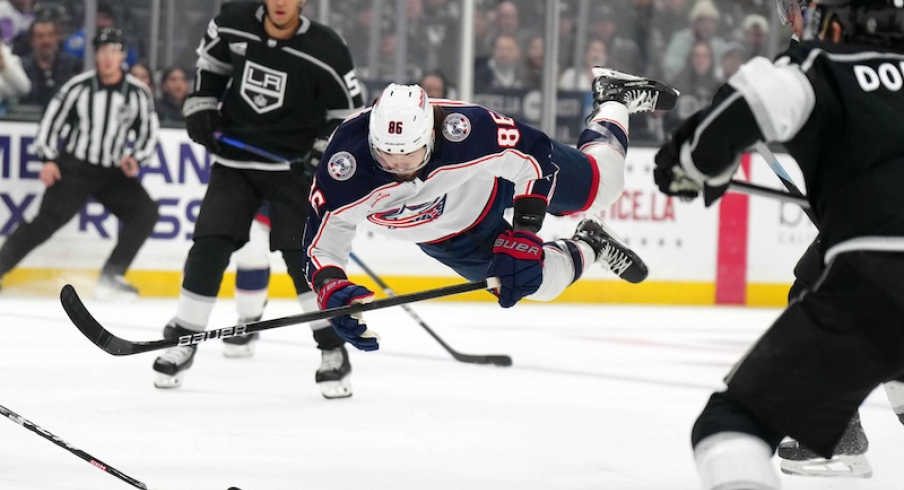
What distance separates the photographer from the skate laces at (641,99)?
3.65m

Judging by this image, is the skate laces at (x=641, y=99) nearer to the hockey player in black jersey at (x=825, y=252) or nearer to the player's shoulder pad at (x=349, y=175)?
the player's shoulder pad at (x=349, y=175)

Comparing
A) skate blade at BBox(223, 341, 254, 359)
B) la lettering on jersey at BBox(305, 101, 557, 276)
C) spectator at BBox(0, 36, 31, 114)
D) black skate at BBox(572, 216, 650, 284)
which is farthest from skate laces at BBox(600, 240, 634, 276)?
spectator at BBox(0, 36, 31, 114)

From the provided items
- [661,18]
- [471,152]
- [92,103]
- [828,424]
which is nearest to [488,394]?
[471,152]

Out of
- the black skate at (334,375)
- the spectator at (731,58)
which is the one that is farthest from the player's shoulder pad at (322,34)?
the spectator at (731,58)

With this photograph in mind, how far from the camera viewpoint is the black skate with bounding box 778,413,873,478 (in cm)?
291

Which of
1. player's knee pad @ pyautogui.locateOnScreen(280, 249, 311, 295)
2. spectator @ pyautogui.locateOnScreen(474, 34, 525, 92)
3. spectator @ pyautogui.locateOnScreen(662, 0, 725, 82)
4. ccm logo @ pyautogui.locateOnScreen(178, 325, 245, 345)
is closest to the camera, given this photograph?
ccm logo @ pyautogui.locateOnScreen(178, 325, 245, 345)

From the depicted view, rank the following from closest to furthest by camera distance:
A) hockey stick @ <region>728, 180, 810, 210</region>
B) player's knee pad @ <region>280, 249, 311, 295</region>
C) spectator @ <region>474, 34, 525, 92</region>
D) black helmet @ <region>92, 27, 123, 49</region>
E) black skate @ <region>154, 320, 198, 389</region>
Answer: hockey stick @ <region>728, 180, 810, 210</region>, black skate @ <region>154, 320, 198, 389</region>, player's knee pad @ <region>280, 249, 311, 295</region>, black helmet @ <region>92, 27, 123, 49</region>, spectator @ <region>474, 34, 525, 92</region>

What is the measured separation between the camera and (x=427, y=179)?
10.0ft

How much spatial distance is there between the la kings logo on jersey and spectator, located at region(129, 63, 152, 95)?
117 inches

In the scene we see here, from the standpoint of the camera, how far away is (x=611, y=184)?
3.58 m

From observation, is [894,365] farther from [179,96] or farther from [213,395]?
[179,96]

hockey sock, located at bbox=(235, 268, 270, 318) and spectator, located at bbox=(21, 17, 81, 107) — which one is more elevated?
spectator, located at bbox=(21, 17, 81, 107)

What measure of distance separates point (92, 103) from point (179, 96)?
50 cm

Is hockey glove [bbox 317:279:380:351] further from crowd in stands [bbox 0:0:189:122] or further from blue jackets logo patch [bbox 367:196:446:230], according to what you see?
crowd in stands [bbox 0:0:189:122]
